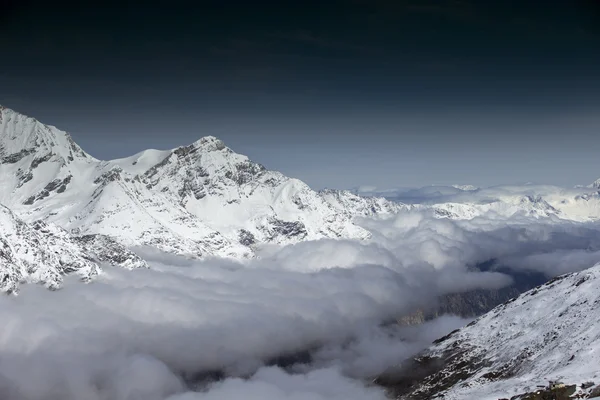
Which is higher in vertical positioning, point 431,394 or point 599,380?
point 599,380

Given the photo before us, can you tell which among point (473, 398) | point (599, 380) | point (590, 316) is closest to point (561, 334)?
point (590, 316)

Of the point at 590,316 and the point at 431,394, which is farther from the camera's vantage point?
the point at 431,394

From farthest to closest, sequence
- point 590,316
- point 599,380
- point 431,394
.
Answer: point 431,394 < point 590,316 < point 599,380

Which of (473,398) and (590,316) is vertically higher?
(590,316)

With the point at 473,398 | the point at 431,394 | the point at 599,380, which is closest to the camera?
the point at 599,380

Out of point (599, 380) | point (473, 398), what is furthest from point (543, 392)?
point (473, 398)

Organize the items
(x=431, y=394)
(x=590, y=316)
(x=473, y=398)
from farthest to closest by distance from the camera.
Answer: (x=431, y=394) → (x=590, y=316) → (x=473, y=398)

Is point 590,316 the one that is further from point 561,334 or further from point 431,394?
point 431,394

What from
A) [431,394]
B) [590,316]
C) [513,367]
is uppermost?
[590,316]

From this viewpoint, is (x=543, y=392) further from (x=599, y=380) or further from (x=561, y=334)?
(x=561, y=334)
